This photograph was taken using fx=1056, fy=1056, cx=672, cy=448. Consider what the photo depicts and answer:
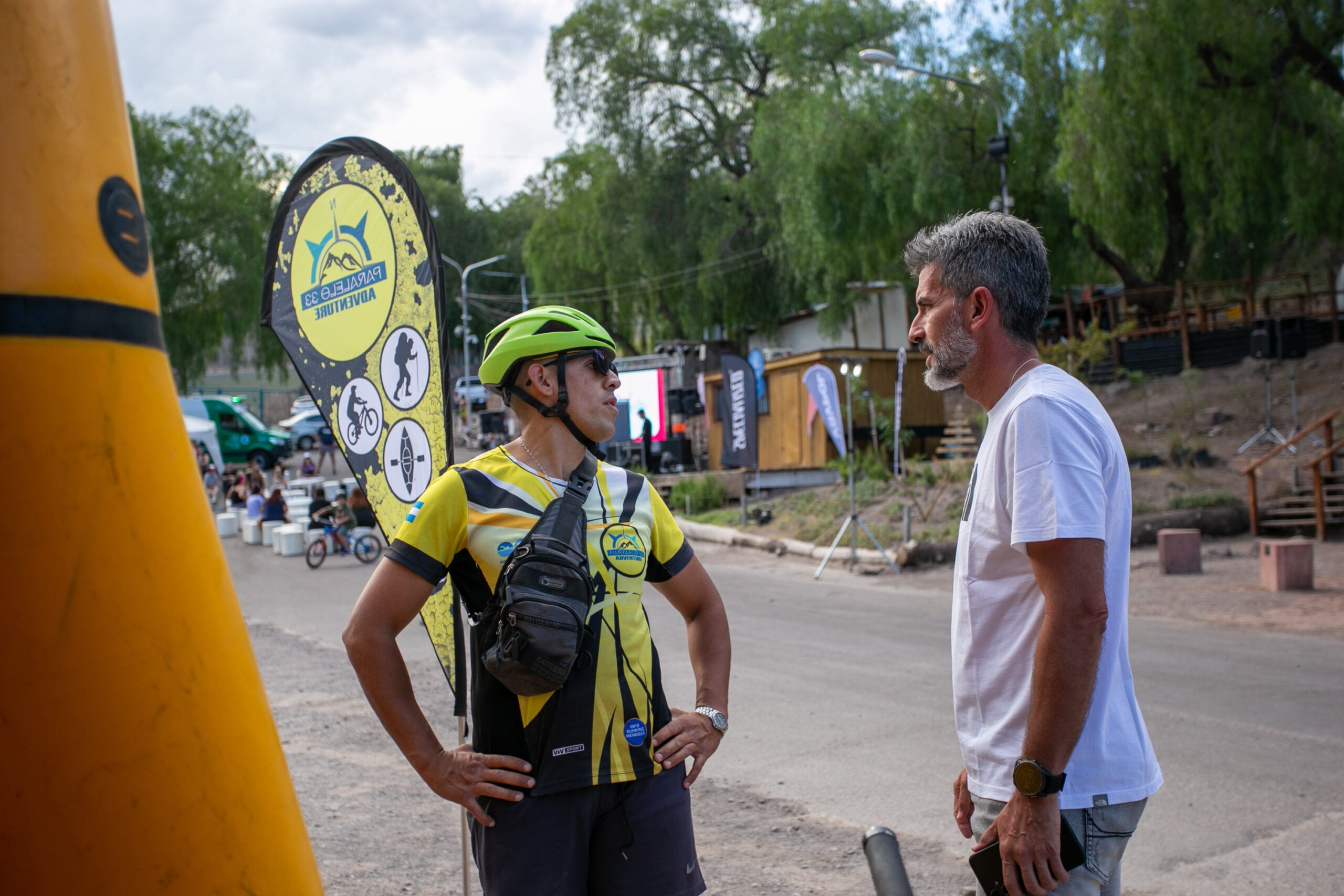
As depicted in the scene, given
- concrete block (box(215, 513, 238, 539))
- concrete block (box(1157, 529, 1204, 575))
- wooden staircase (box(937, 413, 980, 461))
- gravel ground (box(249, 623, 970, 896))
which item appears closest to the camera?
gravel ground (box(249, 623, 970, 896))

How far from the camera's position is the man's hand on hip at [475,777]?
222 cm

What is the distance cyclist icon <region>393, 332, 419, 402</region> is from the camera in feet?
12.4

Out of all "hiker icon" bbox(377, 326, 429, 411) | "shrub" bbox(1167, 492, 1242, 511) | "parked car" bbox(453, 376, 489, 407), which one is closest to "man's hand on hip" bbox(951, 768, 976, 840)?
"hiker icon" bbox(377, 326, 429, 411)

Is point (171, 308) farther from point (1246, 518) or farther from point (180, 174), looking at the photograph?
point (1246, 518)

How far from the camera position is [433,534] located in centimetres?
229

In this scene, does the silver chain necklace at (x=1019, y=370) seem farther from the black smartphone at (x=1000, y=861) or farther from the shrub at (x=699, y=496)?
the shrub at (x=699, y=496)

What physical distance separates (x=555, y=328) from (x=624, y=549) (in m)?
0.55

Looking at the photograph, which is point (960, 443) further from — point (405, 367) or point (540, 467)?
point (540, 467)

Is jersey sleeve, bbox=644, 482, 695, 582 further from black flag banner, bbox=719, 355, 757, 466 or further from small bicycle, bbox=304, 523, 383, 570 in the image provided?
black flag banner, bbox=719, 355, 757, 466

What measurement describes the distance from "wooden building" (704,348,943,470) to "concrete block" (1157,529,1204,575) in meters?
11.6

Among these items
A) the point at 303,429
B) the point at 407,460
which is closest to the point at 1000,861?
the point at 407,460

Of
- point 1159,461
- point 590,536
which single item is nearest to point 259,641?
point 590,536

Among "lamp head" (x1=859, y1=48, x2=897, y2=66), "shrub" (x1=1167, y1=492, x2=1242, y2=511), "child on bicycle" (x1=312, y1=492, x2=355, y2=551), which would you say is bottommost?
"shrub" (x1=1167, y1=492, x2=1242, y2=511)

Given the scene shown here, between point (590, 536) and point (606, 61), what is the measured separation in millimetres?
38434
